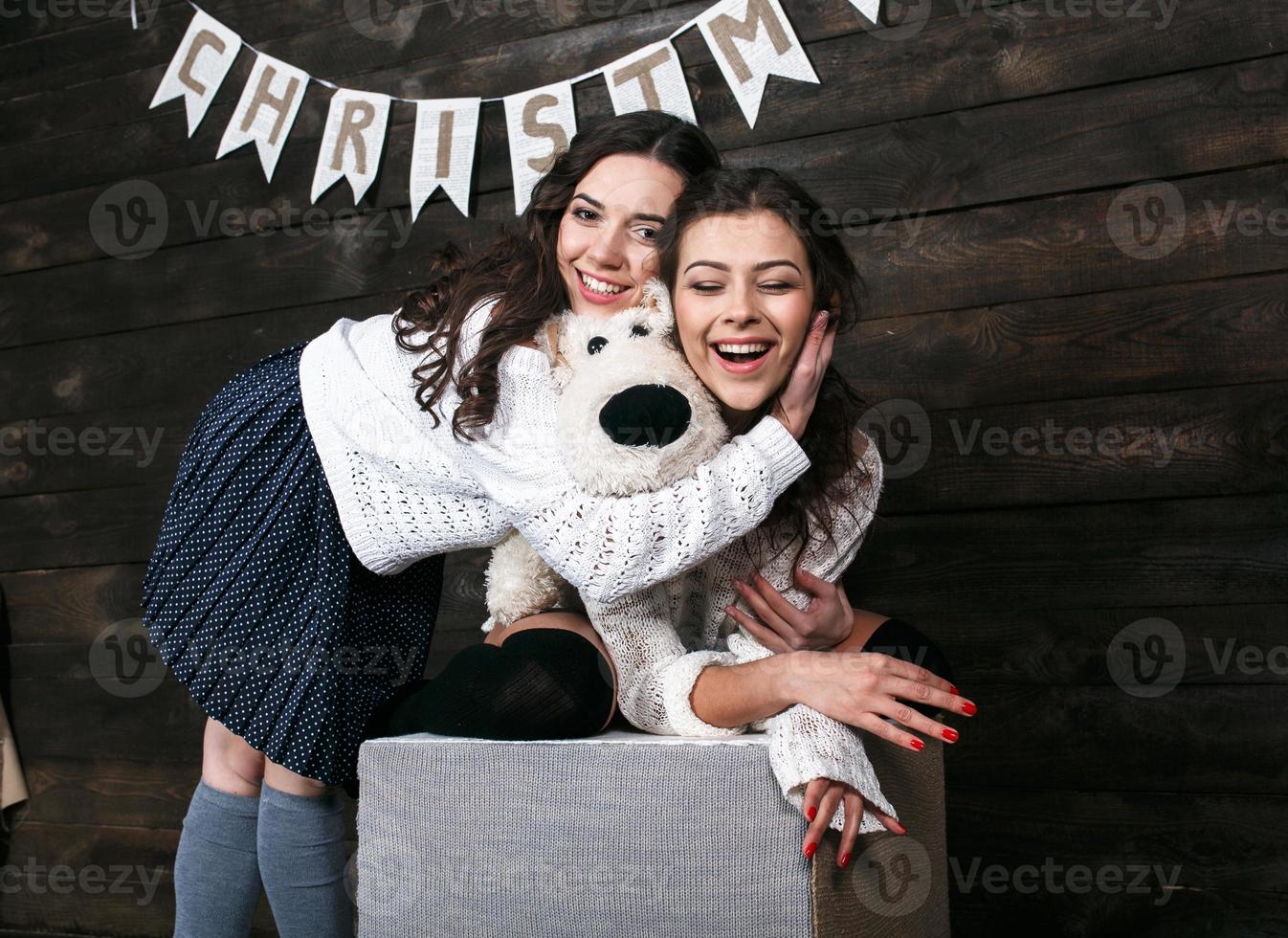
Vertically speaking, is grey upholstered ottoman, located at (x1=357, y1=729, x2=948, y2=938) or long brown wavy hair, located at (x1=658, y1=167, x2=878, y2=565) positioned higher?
long brown wavy hair, located at (x1=658, y1=167, x2=878, y2=565)

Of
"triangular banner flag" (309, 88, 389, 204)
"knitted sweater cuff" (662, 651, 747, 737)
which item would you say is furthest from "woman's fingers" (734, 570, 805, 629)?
"triangular banner flag" (309, 88, 389, 204)

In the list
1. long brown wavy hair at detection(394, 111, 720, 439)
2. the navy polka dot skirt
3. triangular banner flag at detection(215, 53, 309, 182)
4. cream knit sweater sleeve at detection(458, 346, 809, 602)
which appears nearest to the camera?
cream knit sweater sleeve at detection(458, 346, 809, 602)

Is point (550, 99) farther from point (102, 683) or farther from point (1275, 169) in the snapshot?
point (102, 683)

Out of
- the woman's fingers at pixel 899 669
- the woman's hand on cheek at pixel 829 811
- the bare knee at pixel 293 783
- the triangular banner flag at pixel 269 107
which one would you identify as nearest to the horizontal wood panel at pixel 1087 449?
the woman's fingers at pixel 899 669

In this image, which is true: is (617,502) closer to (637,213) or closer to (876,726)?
(876,726)

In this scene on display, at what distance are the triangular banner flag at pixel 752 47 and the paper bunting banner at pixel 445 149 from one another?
0.44m

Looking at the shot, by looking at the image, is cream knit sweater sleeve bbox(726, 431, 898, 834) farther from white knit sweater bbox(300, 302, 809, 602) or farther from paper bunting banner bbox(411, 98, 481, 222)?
paper bunting banner bbox(411, 98, 481, 222)

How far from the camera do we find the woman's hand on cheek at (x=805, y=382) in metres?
1.30

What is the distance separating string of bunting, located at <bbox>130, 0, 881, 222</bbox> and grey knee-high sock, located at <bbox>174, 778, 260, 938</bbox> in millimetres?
1079

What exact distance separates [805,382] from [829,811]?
0.46 m

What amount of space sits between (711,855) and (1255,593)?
100 cm

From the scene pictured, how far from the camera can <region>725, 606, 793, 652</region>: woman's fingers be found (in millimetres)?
1338

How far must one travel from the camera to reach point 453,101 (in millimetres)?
2111

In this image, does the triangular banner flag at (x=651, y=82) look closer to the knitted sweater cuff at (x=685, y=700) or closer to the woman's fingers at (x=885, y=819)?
the knitted sweater cuff at (x=685, y=700)
